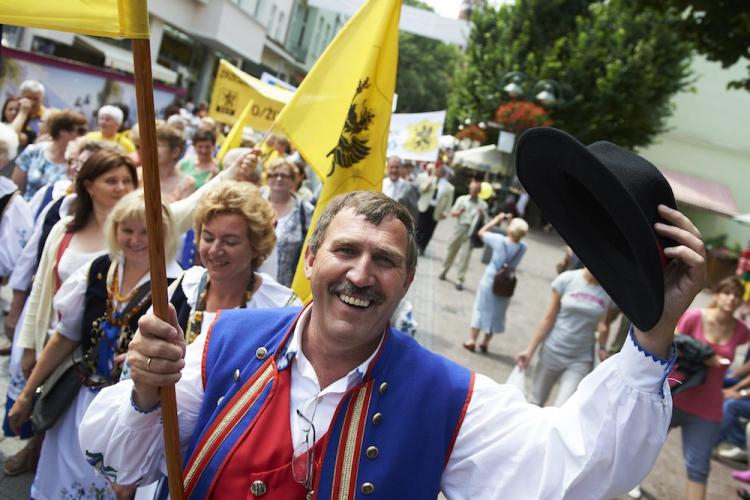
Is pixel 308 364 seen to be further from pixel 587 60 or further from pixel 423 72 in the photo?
pixel 423 72

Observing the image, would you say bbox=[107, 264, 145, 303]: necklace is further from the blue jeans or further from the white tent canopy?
the white tent canopy

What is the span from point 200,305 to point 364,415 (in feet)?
4.24

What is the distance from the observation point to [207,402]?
1.88 meters

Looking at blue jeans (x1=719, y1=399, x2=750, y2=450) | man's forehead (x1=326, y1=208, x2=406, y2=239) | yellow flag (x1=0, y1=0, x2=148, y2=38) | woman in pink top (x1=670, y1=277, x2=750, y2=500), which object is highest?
yellow flag (x1=0, y1=0, x2=148, y2=38)

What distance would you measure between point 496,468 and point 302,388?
0.57 meters

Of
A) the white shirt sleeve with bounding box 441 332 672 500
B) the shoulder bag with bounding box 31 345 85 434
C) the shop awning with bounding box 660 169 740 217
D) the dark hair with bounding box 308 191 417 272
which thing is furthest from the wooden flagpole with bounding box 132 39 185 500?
the shop awning with bounding box 660 169 740 217


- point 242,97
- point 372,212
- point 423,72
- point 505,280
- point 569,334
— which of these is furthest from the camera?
point 423,72

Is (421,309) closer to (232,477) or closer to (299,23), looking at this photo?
(232,477)

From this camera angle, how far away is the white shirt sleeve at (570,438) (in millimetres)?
1551

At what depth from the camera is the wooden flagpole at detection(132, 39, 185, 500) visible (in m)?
1.38

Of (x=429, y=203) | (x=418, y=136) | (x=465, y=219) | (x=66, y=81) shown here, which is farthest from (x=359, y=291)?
(x=429, y=203)

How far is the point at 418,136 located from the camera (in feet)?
33.4

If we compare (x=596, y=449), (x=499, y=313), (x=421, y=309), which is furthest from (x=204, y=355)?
(x=421, y=309)

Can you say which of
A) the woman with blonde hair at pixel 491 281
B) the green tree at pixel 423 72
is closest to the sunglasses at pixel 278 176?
the woman with blonde hair at pixel 491 281
